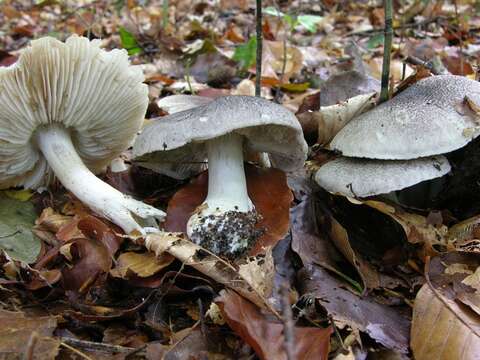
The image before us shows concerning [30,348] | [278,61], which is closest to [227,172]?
[30,348]

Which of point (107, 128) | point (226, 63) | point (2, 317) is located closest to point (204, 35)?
point (226, 63)

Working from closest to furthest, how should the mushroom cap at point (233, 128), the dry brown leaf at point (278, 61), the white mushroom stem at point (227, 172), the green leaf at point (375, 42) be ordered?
the mushroom cap at point (233, 128) < the white mushroom stem at point (227, 172) < the dry brown leaf at point (278, 61) < the green leaf at point (375, 42)

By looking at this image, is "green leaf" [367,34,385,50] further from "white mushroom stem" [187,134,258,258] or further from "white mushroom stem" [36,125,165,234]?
"white mushroom stem" [36,125,165,234]

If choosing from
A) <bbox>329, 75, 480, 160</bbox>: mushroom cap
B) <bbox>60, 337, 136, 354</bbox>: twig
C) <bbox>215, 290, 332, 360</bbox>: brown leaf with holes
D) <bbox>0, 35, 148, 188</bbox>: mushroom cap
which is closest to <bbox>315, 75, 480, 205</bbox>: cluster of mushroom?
<bbox>329, 75, 480, 160</bbox>: mushroom cap

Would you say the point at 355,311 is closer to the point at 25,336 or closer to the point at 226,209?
the point at 226,209

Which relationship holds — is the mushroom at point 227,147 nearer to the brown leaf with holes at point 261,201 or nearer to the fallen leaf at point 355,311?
the brown leaf with holes at point 261,201

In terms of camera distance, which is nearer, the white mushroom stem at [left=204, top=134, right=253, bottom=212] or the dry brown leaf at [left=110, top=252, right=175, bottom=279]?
the dry brown leaf at [left=110, top=252, right=175, bottom=279]

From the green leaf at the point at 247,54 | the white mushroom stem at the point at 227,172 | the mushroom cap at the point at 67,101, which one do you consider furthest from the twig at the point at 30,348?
the green leaf at the point at 247,54
